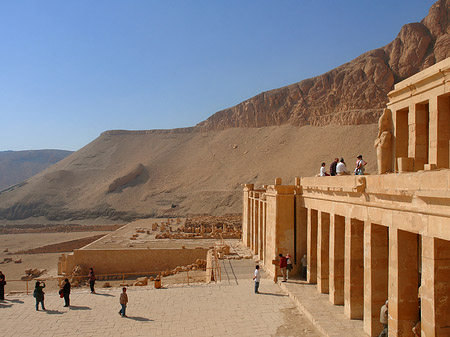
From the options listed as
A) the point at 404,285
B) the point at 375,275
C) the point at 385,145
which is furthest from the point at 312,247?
the point at 404,285

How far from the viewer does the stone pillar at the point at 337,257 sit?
10.5 meters

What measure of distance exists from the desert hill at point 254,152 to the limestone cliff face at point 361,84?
167mm

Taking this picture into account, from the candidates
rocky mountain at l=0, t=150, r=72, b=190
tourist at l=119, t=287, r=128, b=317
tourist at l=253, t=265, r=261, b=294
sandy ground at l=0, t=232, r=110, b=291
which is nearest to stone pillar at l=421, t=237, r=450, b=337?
tourist at l=253, t=265, r=261, b=294

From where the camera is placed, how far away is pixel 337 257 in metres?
10.5

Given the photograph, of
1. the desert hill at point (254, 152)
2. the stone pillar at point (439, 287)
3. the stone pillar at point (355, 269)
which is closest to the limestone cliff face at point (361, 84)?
the desert hill at point (254, 152)

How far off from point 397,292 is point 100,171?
76718 mm

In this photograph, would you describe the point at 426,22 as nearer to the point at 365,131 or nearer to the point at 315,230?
the point at 365,131

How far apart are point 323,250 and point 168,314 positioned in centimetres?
488

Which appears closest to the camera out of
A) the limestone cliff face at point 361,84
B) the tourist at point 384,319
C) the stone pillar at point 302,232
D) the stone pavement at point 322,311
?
the tourist at point 384,319

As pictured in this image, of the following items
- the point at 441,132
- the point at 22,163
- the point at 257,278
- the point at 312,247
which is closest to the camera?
the point at 441,132

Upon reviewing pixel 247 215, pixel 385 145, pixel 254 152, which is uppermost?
pixel 254 152

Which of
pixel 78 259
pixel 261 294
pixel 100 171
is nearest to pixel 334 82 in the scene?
pixel 100 171

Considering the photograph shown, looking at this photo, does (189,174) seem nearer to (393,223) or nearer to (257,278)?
(257,278)

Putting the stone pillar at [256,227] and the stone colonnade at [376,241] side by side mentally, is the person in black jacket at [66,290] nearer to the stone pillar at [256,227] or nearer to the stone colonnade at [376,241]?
the stone colonnade at [376,241]
